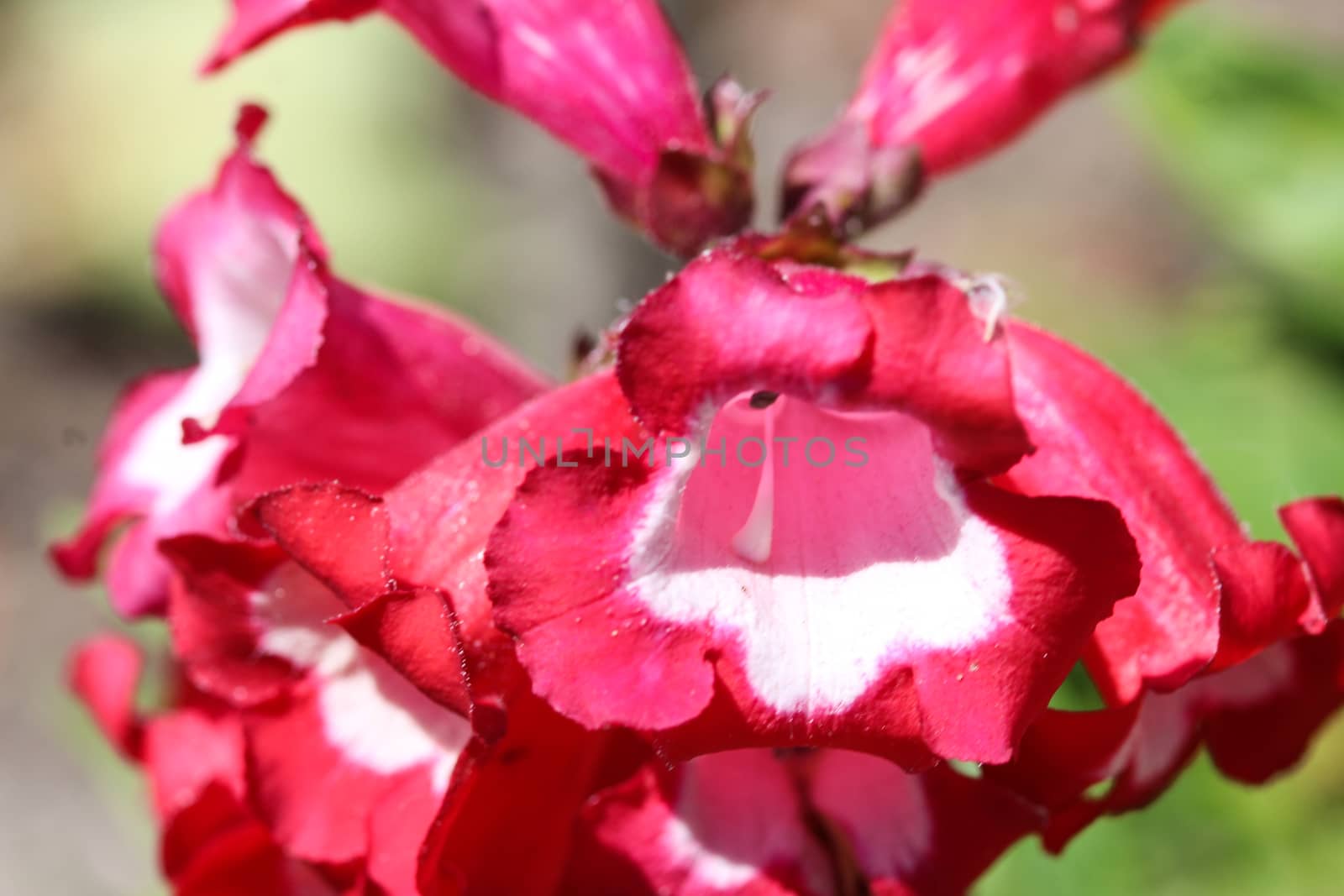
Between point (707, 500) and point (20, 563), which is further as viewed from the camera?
point (20, 563)

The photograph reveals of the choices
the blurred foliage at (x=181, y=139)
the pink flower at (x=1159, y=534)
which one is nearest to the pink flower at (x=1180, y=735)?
the pink flower at (x=1159, y=534)

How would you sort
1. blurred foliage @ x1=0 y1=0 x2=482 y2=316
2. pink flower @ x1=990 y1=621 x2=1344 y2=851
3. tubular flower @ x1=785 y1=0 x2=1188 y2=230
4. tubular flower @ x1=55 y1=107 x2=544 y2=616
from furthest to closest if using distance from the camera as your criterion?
1. blurred foliage @ x1=0 y1=0 x2=482 y2=316
2. tubular flower @ x1=785 y1=0 x2=1188 y2=230
3. tubular flower @ x1=55 y1=107 x2=544 y2=616
4. pink flower @ x1=990 y1=621 x2=1344 y2=851

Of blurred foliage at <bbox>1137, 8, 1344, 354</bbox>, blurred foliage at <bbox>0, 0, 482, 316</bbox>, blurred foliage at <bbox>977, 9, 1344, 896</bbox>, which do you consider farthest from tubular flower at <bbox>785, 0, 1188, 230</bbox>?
blurred foliage at <bbox>0, 0, 482, 316</bbox>

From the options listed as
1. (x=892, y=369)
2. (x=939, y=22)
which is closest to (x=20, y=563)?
(x=939, y=22)

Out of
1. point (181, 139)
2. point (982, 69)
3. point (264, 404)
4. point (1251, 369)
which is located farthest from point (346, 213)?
point (264, 404)

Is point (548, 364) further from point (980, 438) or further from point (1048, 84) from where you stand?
point (980, 438)

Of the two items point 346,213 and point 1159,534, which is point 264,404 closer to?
point 1159,534

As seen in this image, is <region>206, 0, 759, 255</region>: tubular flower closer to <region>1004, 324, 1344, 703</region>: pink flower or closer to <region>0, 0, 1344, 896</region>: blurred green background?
<region>1004, 324, 1344, 703</region>: pink flower
